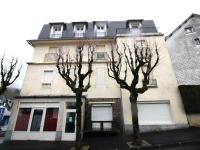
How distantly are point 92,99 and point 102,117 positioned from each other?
1764mm

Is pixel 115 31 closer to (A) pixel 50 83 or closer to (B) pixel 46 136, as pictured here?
(A) pixel 50 83

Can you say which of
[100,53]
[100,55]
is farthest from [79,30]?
[100,55]

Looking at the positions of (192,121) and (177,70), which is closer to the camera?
(192,121)

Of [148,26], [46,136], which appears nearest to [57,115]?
[46,136]

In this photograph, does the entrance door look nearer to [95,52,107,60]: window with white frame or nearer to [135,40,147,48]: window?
[95,52,107,60]: window with white frame

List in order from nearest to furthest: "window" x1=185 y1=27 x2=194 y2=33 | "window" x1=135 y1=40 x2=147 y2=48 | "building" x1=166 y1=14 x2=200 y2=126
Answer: "building" x1=166 y1=14 x2=200 y2=126 → "window" x1=135 y1=40 x2=147 y2=48 → "window" x1=185 y1=27 x2=194 y2=33

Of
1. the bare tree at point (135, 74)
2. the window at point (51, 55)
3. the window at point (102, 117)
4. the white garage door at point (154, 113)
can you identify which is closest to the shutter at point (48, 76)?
the window at point (51, 55)

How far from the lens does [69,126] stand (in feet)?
40.7

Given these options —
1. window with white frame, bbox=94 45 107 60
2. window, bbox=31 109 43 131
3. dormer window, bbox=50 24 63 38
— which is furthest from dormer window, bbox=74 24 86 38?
window, bbox=31 109 43 131

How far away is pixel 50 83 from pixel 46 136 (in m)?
4.94

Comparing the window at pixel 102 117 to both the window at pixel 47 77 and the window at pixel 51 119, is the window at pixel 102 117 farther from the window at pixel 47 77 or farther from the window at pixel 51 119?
the window at pixel 47 77

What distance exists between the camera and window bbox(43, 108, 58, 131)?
12.5m

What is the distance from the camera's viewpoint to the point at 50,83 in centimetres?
1527

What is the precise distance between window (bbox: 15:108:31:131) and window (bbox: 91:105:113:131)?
17.2 ft
